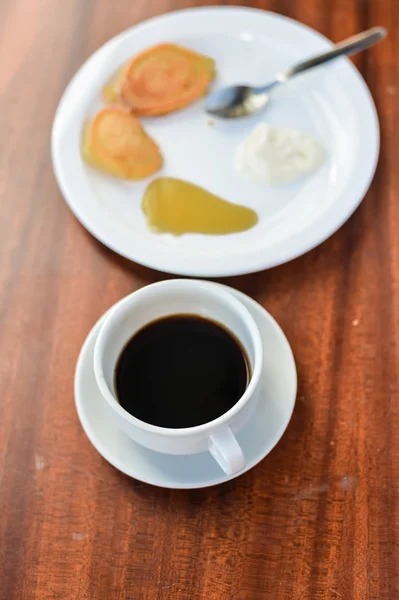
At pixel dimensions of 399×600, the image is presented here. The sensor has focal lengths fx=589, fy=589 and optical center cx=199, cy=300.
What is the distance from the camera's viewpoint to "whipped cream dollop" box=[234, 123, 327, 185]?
754 mm

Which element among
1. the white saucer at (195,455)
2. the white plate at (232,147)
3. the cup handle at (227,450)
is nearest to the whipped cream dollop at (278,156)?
the white plate at (232,147)

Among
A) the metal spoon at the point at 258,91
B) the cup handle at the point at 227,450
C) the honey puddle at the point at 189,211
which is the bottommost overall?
the cup handle at the point at 227,450

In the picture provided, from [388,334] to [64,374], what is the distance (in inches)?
14.6

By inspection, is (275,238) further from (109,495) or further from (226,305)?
(109,495)

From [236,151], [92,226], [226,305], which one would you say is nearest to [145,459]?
[226,305]

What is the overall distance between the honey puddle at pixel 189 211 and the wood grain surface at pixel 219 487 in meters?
0.07

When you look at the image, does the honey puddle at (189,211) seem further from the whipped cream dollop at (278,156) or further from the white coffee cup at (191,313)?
the white coffee cup at (191,313)

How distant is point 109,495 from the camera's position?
60 cm

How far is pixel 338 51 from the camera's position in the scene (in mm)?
803

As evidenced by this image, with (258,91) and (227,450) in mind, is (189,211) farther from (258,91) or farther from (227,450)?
(227,450)

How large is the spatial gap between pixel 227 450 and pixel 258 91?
53 cm

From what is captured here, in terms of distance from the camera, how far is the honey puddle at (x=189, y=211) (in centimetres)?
72

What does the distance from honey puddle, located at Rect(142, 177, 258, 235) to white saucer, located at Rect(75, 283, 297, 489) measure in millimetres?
161

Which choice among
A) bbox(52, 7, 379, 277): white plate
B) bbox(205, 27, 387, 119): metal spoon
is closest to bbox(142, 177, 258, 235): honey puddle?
bbox(52, 7, 379, 277): white plate
